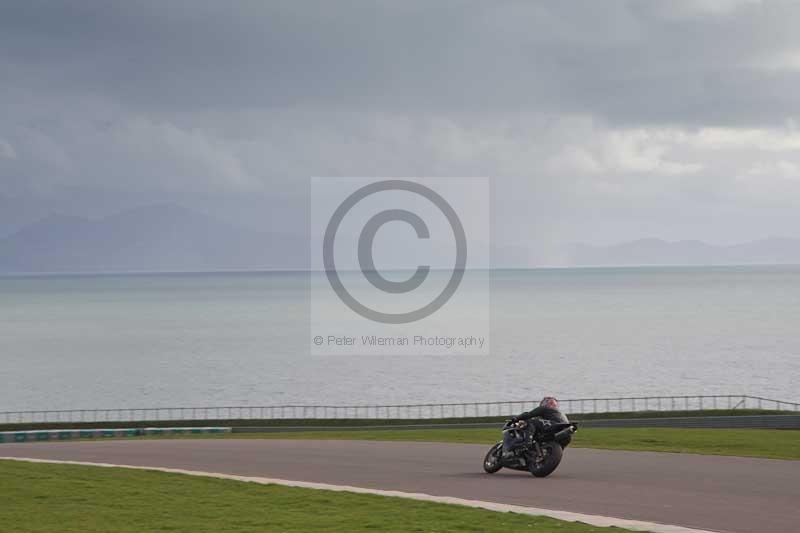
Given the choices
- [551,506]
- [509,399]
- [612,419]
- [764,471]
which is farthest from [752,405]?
[551,506]

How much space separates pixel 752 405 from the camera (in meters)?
82.8

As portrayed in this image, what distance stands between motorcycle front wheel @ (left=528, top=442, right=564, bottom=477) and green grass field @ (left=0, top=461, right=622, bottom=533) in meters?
5.04

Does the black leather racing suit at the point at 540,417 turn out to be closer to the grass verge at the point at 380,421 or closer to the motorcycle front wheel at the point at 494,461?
the motorcycle front wheel at the point at 494,461

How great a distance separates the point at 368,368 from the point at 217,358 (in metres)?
21.8

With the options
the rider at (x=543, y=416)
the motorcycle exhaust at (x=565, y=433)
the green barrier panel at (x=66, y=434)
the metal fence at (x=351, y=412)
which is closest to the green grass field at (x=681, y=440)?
the motorcycle exhaust at (x=565, y=433)

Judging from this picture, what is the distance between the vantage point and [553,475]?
2391cm

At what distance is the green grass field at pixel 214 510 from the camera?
55.0ft

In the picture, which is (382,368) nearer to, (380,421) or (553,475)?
(380,421)

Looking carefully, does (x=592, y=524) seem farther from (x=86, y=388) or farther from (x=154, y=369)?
(x=154, y=369)

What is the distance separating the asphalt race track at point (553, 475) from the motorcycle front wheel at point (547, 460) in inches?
12.6

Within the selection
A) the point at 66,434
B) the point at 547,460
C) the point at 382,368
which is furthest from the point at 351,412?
the point at 547,460

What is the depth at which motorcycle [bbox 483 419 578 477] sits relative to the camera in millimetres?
23375

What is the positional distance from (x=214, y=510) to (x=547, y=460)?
8.50 metres

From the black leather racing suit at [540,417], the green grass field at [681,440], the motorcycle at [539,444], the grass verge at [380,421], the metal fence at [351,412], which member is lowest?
the metal fence at [351,412]
